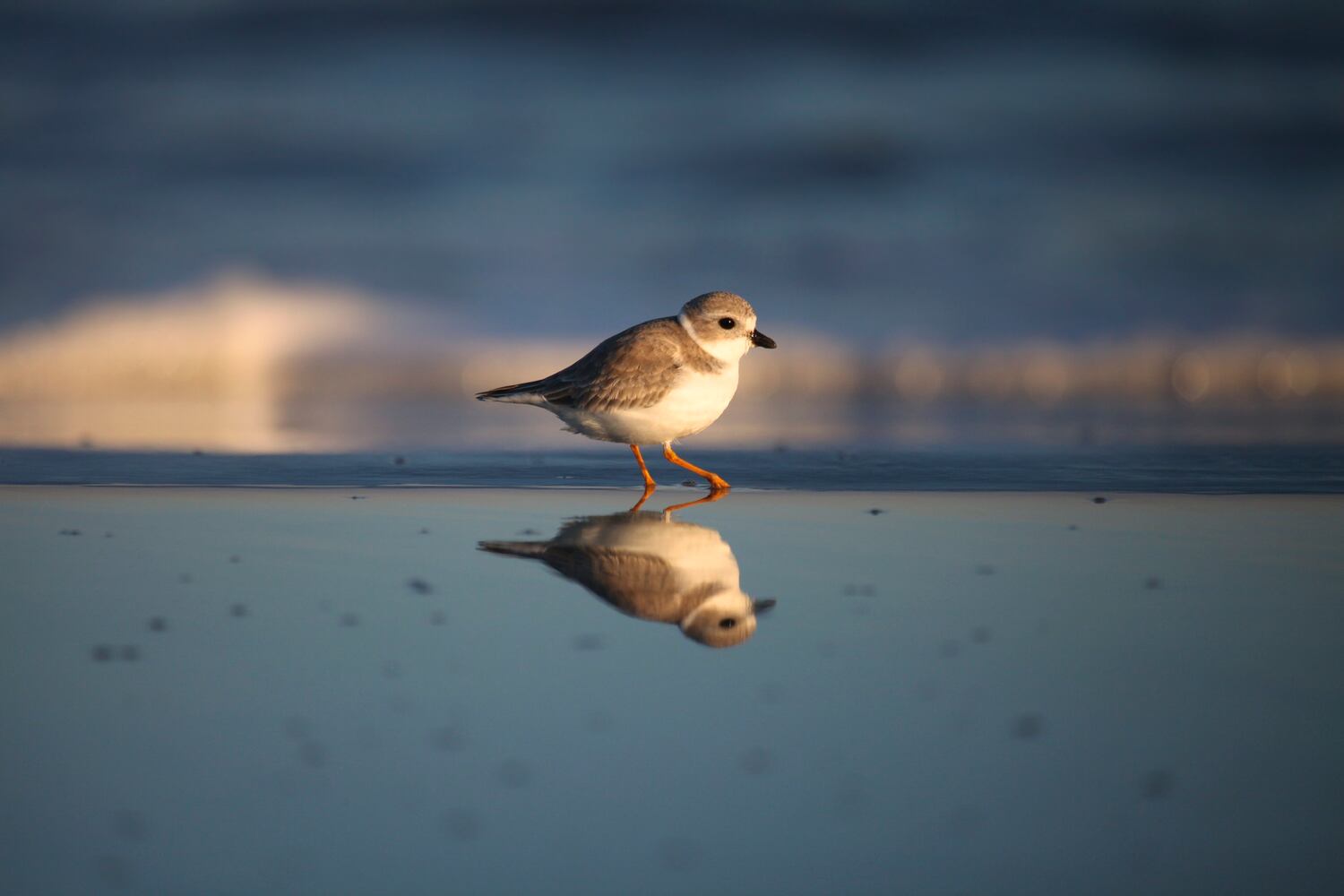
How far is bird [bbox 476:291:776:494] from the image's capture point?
688cm

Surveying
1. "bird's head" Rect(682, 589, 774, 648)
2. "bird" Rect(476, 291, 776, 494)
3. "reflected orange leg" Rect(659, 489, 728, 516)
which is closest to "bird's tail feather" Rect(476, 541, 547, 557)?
"bird's head" Rect(682, 589, 774, 648)

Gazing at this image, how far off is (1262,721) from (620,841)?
1519 mm

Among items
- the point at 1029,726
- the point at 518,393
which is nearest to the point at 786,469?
the point at 518,393

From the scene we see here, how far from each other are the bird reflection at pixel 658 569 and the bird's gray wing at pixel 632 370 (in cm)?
114

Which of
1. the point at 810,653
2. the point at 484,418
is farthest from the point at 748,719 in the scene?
the point at 484,418

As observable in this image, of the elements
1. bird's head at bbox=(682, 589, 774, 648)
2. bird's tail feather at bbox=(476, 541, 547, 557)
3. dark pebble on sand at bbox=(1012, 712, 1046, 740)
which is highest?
bird's tail feather at bbox=(476, 541, 547, 557)

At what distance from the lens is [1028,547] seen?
512 cm

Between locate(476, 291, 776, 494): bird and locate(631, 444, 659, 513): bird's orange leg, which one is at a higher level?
locate(476, 291, 776, 494): bird

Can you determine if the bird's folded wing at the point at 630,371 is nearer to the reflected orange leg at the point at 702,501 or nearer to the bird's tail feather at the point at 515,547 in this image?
the reflected orange leg at the point at 702,501

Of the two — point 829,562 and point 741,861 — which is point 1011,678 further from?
point 829,562

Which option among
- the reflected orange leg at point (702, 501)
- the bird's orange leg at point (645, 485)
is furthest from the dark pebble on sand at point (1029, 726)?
the bird's orange leg at point (645, 485)

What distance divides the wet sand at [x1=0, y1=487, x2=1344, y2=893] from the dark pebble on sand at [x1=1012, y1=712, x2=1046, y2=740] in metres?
0.01

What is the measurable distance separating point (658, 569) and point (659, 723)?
5.69ft

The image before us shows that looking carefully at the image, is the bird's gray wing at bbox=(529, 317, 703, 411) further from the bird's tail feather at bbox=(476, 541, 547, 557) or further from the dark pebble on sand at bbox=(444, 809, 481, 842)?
the dark pebble on sand at bbox=(444, 809, 481, 842)
